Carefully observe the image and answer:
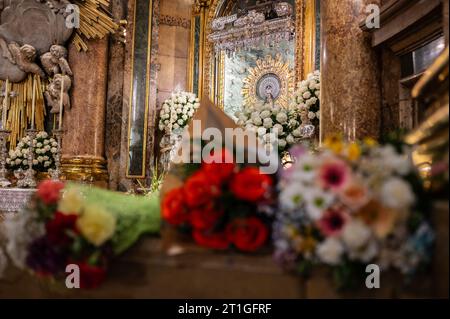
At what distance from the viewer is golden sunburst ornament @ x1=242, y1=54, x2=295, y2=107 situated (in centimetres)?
737

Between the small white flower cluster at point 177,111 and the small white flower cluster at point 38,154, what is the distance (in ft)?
6.08

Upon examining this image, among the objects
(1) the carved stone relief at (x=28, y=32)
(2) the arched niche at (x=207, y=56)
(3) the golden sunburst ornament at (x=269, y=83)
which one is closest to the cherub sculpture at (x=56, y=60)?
(1) the carved stone relief at (x=28, y=32)

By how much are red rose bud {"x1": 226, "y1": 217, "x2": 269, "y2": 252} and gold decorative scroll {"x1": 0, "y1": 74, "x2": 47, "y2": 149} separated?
697 cm

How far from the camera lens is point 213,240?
1.77 metres

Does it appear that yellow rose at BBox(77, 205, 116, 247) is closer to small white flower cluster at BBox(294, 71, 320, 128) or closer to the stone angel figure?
small white flower cluster at BBox(294, 71, 320, 128)

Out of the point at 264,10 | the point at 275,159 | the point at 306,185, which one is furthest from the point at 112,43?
the point at 306,185

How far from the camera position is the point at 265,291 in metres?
1.70

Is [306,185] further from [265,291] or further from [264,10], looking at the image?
[264,10]

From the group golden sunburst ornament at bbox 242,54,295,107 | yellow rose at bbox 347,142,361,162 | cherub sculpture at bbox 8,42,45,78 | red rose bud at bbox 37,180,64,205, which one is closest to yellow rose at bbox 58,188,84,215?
red rose bud at bbox 37,180,64,205

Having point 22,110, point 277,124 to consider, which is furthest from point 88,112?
point 277,124

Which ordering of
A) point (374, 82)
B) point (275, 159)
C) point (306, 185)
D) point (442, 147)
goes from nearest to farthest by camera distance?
point (306, 185), point (442, 147), point (275, 159), point (374, 82)

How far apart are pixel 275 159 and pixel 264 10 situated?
19.6 feet

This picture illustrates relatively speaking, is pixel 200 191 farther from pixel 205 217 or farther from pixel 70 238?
pixel 70 238

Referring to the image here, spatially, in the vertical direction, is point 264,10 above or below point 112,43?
above
